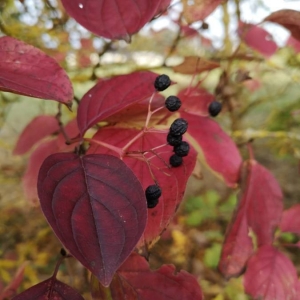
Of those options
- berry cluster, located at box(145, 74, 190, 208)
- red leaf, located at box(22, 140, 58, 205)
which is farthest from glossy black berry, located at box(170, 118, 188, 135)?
red leaf, located at box(22, 140, 58, 205)

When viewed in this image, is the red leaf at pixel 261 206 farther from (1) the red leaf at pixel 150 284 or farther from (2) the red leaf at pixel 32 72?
(2) the red leaf at pixel 32 72

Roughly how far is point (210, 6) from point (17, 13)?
75 centimetres

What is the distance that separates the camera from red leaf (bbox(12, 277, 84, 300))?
1.60 feet

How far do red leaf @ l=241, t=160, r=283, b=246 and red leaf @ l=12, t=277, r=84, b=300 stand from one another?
0.33m

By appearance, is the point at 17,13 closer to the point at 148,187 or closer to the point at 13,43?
the point at 13,43

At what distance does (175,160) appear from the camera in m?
0.51

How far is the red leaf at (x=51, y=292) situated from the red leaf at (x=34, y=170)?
26cm

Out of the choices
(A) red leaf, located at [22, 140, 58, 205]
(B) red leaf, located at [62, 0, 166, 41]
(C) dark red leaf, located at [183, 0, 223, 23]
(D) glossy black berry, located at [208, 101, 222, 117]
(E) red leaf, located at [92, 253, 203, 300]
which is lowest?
(A) red leaf, located at [22, 140, 58, 205]

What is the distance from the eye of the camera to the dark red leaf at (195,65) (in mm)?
664

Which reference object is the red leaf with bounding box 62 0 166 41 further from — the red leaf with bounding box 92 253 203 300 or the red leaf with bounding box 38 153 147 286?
the red leaf with bounding box 92 253 203 300

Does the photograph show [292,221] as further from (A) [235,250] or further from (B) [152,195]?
(B) [152,195]

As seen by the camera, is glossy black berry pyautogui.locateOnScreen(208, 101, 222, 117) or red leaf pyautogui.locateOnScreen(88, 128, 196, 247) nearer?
red leaf pyautogui.locateOnScreen(88, 128, 196, 247)

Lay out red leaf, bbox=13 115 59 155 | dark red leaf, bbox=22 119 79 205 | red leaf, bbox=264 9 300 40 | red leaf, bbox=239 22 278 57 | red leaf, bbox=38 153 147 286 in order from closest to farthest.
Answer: red leaf, bbox=38 153 147 286 < red leaf, bbox=264 9 300 40 < dark red leaf, bbox=22 119 79 205 < red leaf, bbox=13 115 59 155 < red leaf, bbox=239 22 278 57

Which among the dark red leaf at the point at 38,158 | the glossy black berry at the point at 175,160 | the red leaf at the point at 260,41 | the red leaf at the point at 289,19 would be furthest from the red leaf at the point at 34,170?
the red leaf at the point at 260,41
